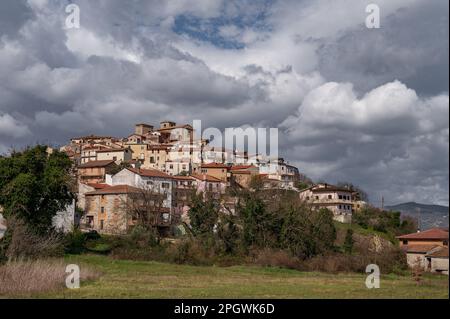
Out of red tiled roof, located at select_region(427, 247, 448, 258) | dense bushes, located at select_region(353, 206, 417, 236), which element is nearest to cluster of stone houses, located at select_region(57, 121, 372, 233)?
dense bushes, located at select_region(353, 206, 417, 236)

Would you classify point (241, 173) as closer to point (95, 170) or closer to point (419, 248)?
point (95, 170)

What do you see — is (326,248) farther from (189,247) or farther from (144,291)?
(144,291)

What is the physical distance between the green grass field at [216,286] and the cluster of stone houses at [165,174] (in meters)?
26.4

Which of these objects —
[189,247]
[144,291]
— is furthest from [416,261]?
[144,291]

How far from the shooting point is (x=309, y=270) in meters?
52.5

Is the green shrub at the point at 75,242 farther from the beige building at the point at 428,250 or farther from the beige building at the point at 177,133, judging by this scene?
the beige building at the point at 177,133

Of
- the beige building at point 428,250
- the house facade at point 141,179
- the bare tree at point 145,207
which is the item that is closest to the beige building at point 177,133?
the house facade at point 141,179

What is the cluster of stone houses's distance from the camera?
78812mm

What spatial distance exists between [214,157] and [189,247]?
91046 millimetres

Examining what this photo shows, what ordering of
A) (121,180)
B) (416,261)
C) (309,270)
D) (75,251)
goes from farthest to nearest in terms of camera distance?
(121,180)
(416,261)
(75,251)
(309,270)

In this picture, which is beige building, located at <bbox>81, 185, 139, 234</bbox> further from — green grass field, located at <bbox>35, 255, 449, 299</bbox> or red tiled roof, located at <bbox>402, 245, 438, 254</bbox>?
red tiled roof, located at <bbox>402, 245, 438, 254</bbox>

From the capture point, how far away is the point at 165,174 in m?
98.3

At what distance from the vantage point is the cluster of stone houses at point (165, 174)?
7881cm
